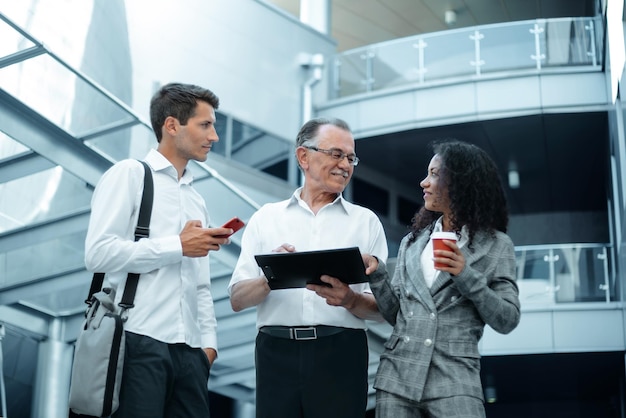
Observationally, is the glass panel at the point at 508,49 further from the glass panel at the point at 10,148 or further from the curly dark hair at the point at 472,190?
the curly dark hair at the point at 472,190

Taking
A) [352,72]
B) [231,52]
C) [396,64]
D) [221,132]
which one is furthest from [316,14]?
[221,132]

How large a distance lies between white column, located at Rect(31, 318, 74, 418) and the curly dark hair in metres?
6.49

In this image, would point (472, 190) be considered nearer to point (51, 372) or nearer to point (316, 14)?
point (51, 372)

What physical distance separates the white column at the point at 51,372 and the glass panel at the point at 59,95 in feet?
10.2

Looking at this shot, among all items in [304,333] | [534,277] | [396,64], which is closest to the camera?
[304,333]

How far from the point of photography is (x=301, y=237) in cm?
382

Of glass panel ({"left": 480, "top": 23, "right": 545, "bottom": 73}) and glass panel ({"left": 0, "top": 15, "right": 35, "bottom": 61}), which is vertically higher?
glass panel ({"left": 480, "top": 23, "right": 545, "bottom": 73})

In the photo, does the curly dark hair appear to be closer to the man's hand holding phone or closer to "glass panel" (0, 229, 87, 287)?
the man's hand holding phone

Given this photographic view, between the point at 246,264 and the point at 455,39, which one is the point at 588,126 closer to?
the point at 455,39

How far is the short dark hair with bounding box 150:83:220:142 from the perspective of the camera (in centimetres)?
375

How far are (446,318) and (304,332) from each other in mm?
584

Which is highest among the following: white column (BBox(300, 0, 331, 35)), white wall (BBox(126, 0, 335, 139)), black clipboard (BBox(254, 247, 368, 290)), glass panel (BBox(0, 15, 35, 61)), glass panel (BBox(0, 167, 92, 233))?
white column (BBox(300, 0, 331, 35))

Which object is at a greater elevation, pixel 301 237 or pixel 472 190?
pixel 472 190

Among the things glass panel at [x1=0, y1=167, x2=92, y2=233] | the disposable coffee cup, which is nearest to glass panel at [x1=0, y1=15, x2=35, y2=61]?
glass panel at [x1=0, y1=167, x2=92, y2=233]
